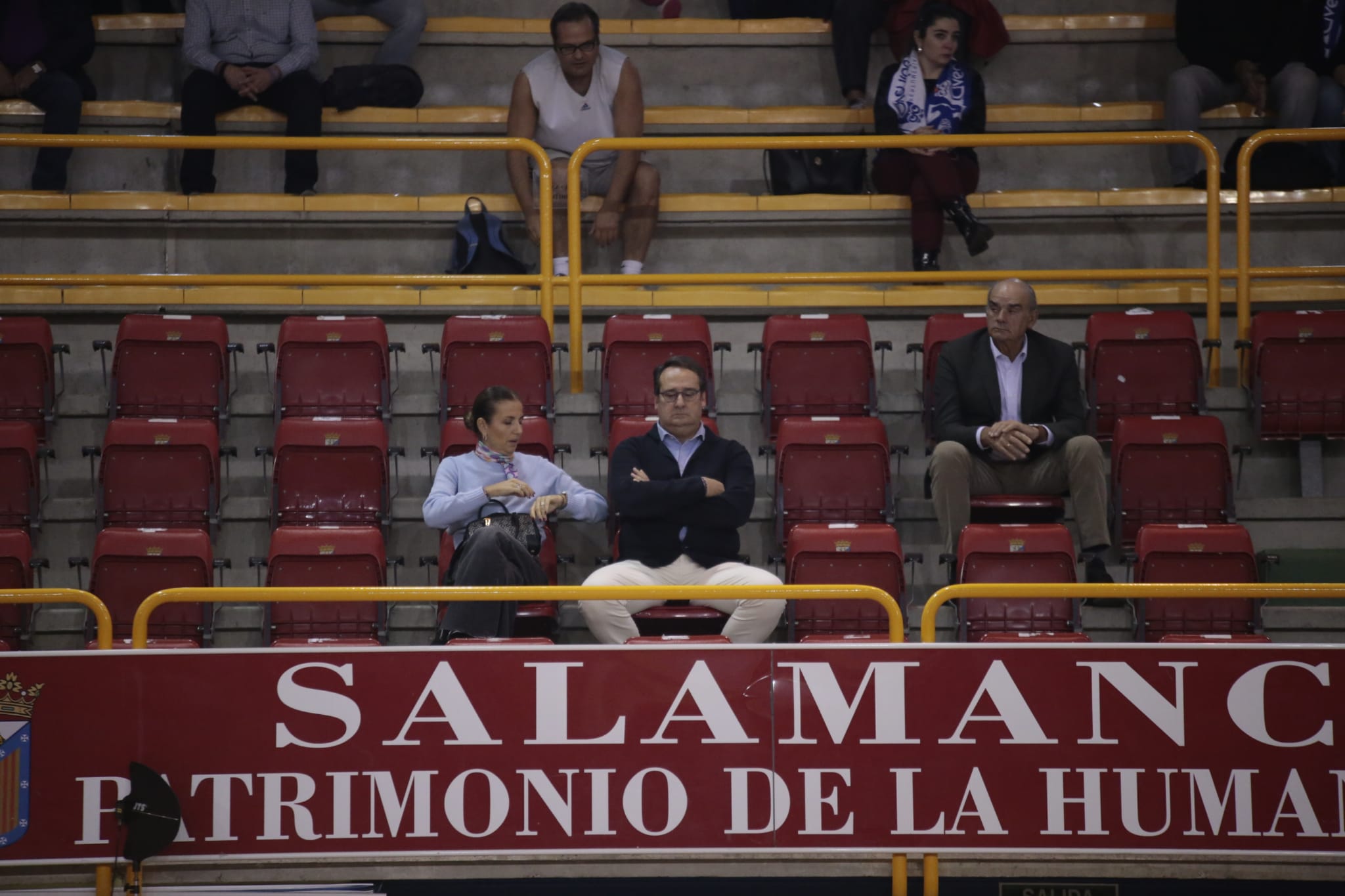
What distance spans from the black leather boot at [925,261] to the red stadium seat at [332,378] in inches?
116

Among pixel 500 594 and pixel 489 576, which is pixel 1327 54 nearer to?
pixel 489 576

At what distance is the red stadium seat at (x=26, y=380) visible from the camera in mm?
6812

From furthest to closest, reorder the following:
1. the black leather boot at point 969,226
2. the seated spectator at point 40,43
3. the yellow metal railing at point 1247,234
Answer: the seated spectator at point 40,43
the black leather boot at point 969,226
the yellow metal railing at point 1247,234

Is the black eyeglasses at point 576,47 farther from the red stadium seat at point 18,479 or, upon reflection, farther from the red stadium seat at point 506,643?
the red stadium seat at point 506,643

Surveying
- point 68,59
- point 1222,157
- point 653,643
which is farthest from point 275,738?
point 1222,157

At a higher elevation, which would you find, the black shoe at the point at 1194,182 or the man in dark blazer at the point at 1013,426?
the black shoe at the point at 1194,182

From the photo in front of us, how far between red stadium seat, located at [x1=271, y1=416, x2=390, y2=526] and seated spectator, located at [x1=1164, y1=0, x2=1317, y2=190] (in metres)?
5.22

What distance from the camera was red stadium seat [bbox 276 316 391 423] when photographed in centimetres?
698

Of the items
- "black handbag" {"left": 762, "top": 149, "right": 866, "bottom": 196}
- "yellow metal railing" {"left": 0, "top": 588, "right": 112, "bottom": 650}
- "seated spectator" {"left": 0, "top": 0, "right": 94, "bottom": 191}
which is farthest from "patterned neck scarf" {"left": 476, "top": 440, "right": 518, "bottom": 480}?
"seated spectator" {"left": 0, "top": 0, "right": 94, "bottom": 191}

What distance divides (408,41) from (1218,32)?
16.7 feet

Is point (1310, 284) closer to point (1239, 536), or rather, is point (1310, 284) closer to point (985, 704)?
point (1239, 536)

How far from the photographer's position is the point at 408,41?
9484 millimetres

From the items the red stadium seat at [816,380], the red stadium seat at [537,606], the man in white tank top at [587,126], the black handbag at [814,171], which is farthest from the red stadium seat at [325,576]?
the black handbag at [814,171]

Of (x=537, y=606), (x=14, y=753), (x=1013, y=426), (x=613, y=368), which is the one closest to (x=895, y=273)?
(x=1013, y=426)
